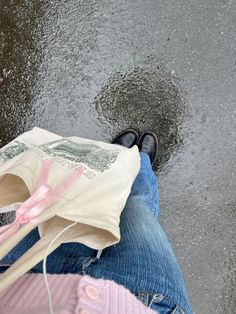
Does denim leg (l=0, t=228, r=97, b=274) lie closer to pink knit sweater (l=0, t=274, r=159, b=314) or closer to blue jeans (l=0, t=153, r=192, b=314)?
blue jeans (l=0, t=153, r=192, b=314)

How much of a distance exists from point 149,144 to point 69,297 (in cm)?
99

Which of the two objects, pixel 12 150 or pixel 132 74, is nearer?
pixel 12 150

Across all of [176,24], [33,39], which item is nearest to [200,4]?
[176,24]

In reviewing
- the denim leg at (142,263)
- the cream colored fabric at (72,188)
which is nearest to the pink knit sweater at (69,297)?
the cream colored fabric at (72,188)

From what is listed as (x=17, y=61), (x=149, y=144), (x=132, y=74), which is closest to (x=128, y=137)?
(x=149, y=144)

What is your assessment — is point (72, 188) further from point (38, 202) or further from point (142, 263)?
point (142, 263)

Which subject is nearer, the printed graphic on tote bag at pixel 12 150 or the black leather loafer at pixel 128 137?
the printed graphic on tote bag at pixel 12 150

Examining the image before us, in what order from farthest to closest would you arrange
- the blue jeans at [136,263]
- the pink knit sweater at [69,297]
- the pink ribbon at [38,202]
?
the blue jeans at [136,263], the pink ribbon at [38,202], the pink knit sweater at [69,297]

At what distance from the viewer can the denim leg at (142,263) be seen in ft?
3.53

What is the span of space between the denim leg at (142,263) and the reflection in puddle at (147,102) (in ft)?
1.40

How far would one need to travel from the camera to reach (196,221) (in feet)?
5.91

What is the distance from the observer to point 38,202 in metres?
0.98

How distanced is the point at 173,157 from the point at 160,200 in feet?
0.58

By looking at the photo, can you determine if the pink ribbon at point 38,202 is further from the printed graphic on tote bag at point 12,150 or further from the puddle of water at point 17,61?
the puddle of water at point 17,61
